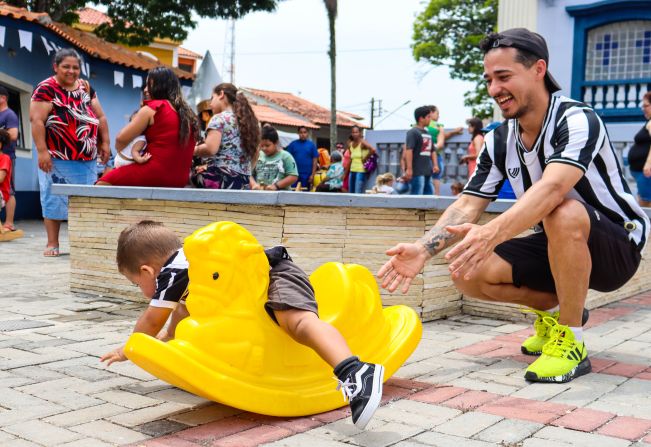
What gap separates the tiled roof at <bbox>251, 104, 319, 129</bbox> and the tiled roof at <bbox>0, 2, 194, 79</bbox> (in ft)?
61.2

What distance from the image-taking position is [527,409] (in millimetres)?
2939

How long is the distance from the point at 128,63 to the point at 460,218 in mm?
14032

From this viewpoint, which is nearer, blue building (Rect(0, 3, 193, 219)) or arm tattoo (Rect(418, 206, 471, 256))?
arm tattoo (Rect(418, 206, 471, 256))

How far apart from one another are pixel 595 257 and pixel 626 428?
102 cm

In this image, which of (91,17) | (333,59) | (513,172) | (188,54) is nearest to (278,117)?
(333,59)

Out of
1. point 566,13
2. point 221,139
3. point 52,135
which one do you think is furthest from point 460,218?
point 566,13

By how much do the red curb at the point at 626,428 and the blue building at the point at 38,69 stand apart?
36.8 ft

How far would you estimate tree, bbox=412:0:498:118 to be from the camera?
40.3m

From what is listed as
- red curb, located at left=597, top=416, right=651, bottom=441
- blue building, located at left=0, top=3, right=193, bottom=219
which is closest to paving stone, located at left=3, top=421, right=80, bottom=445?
red curb, located at left=597, top=416, right=651, bottom=441

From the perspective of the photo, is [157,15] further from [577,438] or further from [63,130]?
[577,438]

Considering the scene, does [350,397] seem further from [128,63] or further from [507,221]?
[128,63]

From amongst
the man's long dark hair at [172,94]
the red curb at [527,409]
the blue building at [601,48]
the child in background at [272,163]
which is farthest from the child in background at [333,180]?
the red curb at [527,409]

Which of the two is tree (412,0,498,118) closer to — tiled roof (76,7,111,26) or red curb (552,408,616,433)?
tiled roof (76,7,111,26)

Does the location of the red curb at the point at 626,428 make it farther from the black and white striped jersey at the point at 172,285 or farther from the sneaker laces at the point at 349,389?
the black and white striped jersey at the point at 172,285
